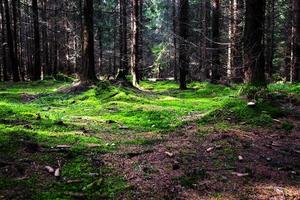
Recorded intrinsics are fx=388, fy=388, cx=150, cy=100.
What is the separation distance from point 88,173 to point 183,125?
4.16m

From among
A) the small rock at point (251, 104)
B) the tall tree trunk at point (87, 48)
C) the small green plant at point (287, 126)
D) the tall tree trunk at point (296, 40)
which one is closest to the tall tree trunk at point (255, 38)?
the small rock at point (251, 104)

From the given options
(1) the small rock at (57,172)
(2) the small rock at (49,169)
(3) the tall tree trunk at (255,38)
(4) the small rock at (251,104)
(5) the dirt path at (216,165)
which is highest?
(3) the tall tree trunk at (255,38)

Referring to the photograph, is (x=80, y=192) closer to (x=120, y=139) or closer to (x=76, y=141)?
(x=76, y=141)

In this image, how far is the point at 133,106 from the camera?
506 inches

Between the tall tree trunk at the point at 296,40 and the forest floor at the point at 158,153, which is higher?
the tall tree trunk at the point at 296,40

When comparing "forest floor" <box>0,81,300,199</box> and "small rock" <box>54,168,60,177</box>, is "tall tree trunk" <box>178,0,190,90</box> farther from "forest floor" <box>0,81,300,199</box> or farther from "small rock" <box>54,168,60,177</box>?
"small rock" <box>54,168,60,177</box>

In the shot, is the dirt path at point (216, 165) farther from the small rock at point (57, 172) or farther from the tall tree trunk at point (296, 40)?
the tall tree trunk at point (296, 40)

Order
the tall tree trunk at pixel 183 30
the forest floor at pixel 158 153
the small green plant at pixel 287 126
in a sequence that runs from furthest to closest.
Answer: the tall tree trunk at pixel 183 30 → the small green plant at pixel 287 126 → the forest floor at pixel 158 153

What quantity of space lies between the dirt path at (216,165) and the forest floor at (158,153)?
1 cm

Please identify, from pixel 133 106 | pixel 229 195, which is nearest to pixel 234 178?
pixel 229 195

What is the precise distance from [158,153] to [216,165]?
1068 mm

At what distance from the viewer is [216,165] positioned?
6418 mm

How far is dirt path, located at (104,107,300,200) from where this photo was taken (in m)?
5.43

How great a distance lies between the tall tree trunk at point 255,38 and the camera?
10508 mm
